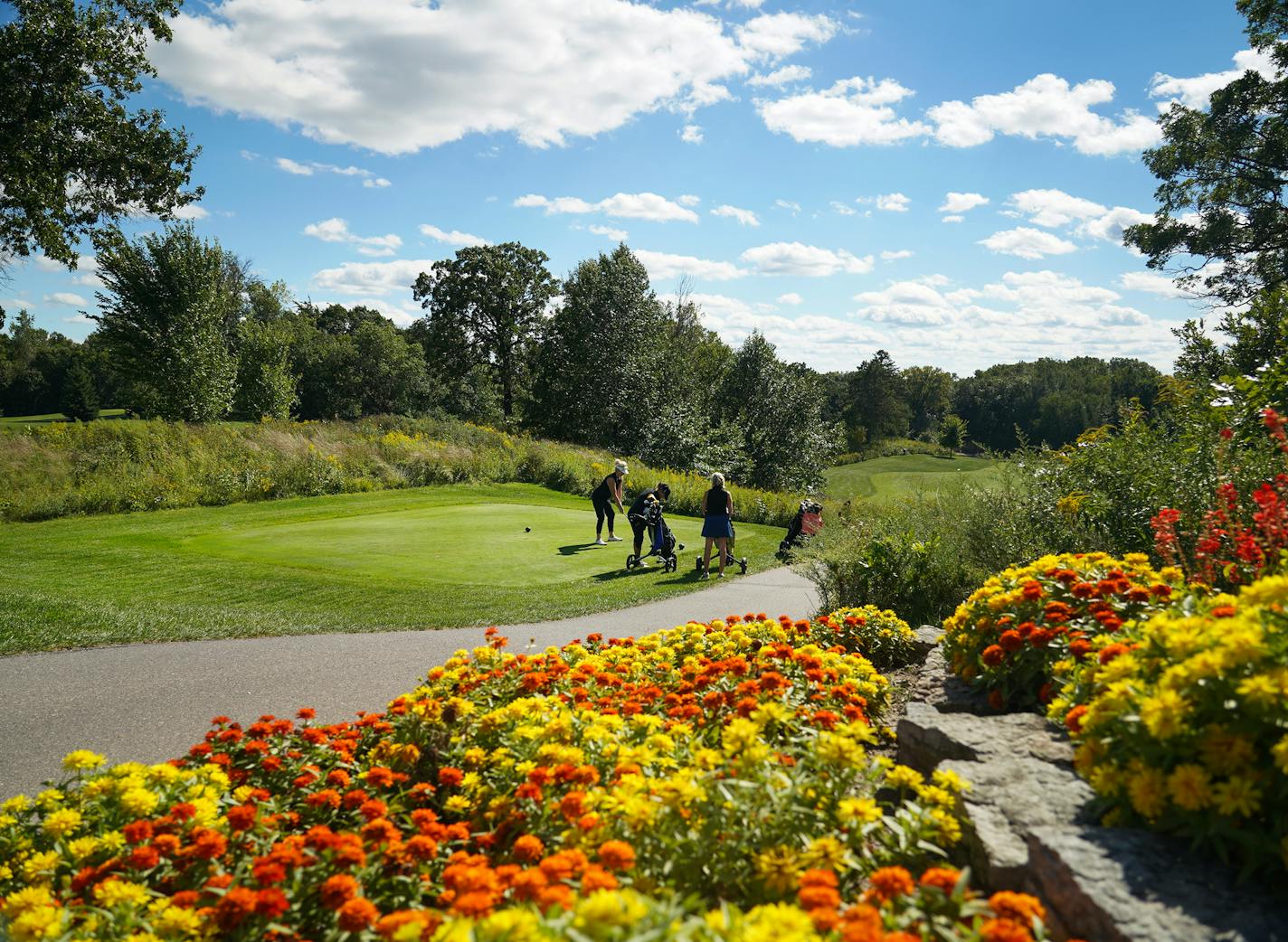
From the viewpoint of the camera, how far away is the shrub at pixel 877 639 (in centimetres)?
580

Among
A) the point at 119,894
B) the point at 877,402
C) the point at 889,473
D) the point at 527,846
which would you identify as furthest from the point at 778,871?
the point at 877,402

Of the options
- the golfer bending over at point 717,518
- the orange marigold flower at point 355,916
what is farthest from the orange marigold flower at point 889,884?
the golfer bending over at point 717,518

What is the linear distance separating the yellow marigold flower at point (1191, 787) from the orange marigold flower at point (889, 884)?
2.71ft

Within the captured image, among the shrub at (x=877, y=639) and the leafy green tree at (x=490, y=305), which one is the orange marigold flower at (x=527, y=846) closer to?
the shrub at (x=877, y=639)

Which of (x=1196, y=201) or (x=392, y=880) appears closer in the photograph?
(x=392, y=880)

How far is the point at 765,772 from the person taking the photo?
257cm

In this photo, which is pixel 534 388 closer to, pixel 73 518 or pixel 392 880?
pixel 73 518

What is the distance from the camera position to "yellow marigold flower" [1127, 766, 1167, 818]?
7.14 feet

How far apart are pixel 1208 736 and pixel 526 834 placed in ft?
7.38

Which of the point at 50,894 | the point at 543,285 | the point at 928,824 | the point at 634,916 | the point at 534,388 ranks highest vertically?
the point at 543,285

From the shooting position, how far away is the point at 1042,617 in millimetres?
3965

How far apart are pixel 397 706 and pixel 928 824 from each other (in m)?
2.75

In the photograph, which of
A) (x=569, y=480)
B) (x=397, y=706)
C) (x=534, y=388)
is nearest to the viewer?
(x=397, y=706)

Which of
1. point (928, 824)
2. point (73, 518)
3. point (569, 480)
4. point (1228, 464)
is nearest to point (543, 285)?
point (569, 480)
